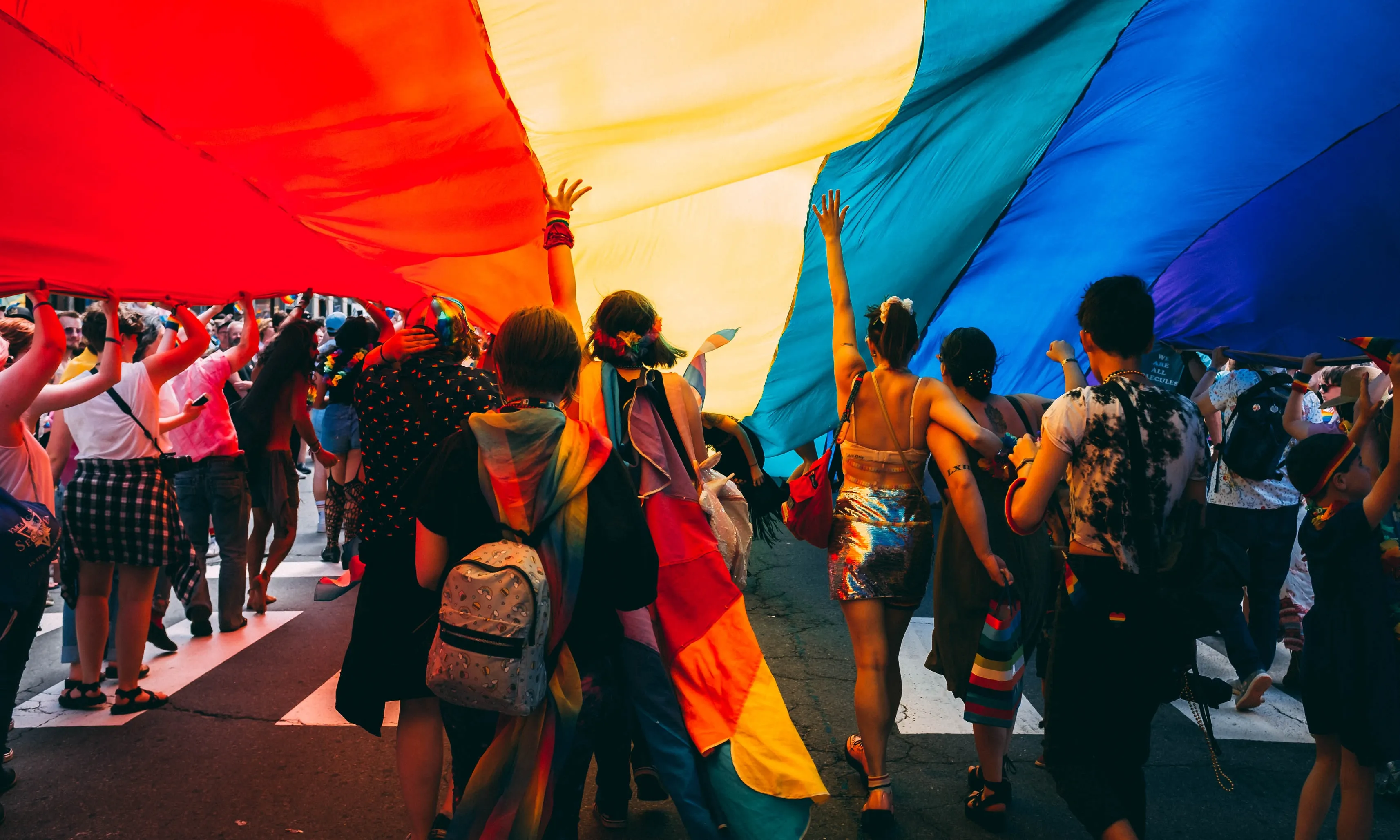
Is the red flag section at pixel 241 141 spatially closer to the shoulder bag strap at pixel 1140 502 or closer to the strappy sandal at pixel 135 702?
the strappy sandal at pixel 135 702

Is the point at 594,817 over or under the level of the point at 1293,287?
under

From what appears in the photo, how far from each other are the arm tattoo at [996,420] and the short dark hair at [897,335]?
0.51m

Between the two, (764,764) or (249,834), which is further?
(249,834)

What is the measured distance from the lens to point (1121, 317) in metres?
2.60

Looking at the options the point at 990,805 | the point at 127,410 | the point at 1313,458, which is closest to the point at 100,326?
the point at 127,410

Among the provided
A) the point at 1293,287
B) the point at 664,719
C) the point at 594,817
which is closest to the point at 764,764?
the point at 664,719

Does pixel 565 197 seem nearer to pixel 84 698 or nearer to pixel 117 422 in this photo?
pixel 117 422

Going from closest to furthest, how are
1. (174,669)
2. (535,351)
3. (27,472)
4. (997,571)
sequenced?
1. (535,351)
2. (997,571)
3. (27,472)
4. (174,669)

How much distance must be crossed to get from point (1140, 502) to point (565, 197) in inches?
88.8

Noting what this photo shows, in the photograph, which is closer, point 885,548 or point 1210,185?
point 885,548

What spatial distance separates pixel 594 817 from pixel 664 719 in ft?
3.40

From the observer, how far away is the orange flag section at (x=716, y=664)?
2.73 m

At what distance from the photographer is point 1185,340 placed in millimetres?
4754

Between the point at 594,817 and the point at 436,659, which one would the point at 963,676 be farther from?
the point at 436,659
